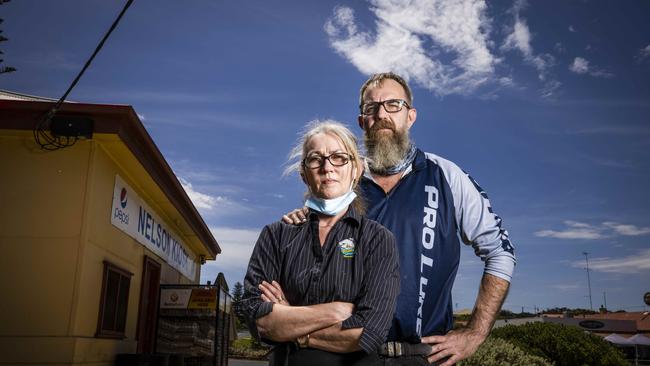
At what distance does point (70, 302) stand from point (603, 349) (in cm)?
1110

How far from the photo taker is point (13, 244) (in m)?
6.68

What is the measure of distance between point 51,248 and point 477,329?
5805mm

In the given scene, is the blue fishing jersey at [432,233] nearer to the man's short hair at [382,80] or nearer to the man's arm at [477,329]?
the man's arm at [477,329]

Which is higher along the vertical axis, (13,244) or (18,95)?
(18,95)

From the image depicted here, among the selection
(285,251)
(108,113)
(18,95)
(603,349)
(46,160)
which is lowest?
(603,349)

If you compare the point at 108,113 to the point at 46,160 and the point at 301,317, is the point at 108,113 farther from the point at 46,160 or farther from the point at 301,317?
the point at 301,317

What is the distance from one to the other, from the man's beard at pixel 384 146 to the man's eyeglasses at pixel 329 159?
0.74m

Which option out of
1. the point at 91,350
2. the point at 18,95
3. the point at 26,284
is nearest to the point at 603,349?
the point at 91,350

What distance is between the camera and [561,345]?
→ 36.8ft

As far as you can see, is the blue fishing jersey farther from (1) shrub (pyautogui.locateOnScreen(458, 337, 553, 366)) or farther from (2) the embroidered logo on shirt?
(1) shrub (pyautogui.locateOnScreen(458, 337, 553, 366))

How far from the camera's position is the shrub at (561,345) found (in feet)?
36.7

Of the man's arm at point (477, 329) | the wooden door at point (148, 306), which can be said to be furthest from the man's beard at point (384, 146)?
the wooden door at point (148, 306)

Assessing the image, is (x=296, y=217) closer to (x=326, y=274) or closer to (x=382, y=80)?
(x=326, y=274)

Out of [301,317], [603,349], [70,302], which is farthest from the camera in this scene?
[603,349]
